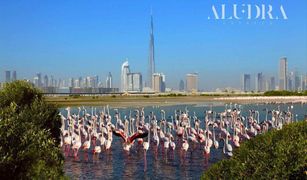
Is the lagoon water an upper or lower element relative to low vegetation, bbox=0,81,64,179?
lower

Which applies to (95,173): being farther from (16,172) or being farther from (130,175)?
(16,172)

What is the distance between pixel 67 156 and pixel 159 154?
6.28 m

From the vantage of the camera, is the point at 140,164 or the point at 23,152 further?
the point at 140,164

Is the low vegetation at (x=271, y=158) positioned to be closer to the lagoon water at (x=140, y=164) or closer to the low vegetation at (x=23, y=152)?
the low vegetation at (x=23, y=152)

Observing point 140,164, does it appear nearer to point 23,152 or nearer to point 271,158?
point 23,152

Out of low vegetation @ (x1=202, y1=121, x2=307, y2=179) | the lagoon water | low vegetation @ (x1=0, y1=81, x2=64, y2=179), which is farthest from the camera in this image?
the lagoon water

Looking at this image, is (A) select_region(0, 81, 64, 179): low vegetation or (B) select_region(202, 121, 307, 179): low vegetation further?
(A) select_region(0, 81, 64, 179): low vegetation

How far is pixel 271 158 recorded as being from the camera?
10672 mm

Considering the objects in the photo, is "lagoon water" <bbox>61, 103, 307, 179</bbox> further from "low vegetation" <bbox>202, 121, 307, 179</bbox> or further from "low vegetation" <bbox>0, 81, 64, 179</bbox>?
"low vegetation" <bbox>202, 121, 307, 179</bbox>

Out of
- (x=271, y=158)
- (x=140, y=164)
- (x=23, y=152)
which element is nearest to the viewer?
(x=271, y=158)

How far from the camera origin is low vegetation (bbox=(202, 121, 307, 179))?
10.2 metres

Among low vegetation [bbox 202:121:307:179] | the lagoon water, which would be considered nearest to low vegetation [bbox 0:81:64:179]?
low vegetation [bbox 202:121:307:179]

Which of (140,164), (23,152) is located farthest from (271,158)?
(140,164)

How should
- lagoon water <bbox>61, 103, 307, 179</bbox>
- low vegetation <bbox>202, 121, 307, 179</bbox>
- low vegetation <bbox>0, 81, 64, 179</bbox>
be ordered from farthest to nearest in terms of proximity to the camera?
lagoon water <bbox>61, 103, 307, 179</bbox>, low vegetation <bbox>0, 81, 64, 179</bbox>, low vegetation <bbox>202, 121, 307, 179</bbox>
